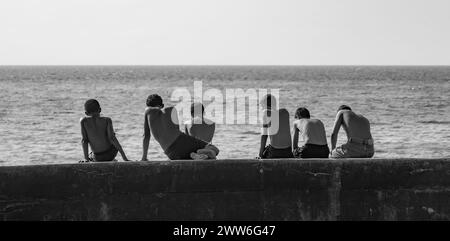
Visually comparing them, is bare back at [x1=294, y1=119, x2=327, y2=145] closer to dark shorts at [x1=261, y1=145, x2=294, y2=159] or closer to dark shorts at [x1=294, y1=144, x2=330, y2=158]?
dark shorts at [x1=294, y1=144, x2=330, y2=158]

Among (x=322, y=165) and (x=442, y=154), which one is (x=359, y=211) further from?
(x=442, y=154)

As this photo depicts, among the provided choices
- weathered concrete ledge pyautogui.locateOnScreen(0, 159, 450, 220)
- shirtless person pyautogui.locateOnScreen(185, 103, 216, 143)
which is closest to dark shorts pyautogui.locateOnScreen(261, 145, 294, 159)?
shirtless person pyautogui.locateOnScreen(185, 103, 216, 143)

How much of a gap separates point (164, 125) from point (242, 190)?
67.3 inches

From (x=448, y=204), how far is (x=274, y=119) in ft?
8.32

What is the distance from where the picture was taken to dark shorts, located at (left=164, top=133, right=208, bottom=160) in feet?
22.6

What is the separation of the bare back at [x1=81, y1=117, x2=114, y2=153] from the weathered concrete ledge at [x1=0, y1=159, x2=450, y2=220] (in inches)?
68.6

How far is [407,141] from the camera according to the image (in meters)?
18.3

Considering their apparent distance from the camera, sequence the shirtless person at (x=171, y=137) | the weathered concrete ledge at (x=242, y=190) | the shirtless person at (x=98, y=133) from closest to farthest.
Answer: the weathered concrete ledge at (x=242, y=190) → the shirtless person at (x=171, y=137) → the shirtless person at (x=98, y=133)

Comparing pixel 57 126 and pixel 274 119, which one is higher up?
pixel 274 119

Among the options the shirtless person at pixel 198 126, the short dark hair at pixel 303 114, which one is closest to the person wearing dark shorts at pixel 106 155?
the shirtless person at pixel 198 126

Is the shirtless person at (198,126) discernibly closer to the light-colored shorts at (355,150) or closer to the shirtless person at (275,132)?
the shirtless person at (275,132)

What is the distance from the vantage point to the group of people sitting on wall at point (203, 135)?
22.9 feet

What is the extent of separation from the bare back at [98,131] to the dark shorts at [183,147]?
758mm
